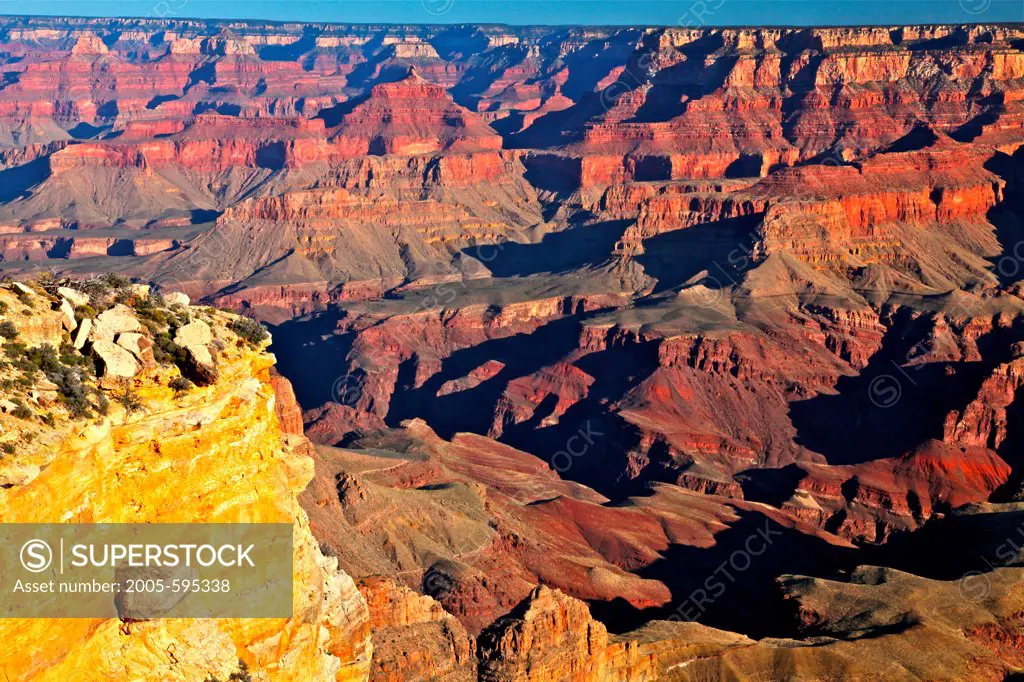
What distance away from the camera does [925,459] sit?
86.1m

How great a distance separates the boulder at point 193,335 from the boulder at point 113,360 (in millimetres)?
1120

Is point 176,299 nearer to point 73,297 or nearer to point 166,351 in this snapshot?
point 73,297

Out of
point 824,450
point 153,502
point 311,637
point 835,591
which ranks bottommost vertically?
point 824,450

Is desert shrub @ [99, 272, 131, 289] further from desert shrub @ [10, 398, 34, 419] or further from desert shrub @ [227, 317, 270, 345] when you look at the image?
desert shrub @ [10, 398, 34, 419]

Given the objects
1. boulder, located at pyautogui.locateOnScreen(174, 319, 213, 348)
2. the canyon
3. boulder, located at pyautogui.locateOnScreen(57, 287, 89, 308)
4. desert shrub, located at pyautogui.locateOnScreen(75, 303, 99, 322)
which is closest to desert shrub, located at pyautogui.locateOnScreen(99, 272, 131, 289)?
the canyon

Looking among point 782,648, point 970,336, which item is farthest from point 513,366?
point 782,648

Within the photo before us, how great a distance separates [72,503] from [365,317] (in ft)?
382

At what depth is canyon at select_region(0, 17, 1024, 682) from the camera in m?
19.4

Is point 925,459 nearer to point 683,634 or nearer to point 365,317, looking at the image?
point 683,634

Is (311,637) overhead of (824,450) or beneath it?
overhead

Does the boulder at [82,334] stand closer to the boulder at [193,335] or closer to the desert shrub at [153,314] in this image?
the desert shrub at [153,314]

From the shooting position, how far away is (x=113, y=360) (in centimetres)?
1803

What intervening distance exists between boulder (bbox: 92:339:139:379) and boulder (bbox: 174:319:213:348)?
1120 millimetres

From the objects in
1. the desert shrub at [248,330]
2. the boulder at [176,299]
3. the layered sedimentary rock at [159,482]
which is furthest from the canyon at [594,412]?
the boulder at [176,299]
